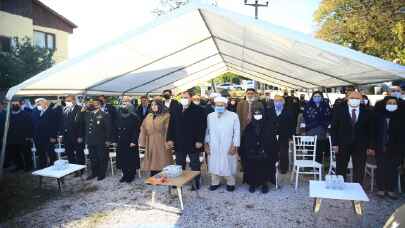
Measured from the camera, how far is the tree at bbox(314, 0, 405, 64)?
1853 cm

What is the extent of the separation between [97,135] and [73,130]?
2.75ft

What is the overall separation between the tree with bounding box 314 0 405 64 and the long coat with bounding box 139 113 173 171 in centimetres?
Answer: 1424

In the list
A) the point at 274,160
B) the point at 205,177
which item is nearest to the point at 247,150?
the point at 274,160

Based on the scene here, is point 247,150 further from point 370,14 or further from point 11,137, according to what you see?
point 370,14

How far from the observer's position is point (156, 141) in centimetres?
656

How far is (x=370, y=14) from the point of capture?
19.6 metres

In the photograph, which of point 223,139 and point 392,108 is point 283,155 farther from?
point 392,108

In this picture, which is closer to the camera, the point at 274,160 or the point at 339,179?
the point at 339,179

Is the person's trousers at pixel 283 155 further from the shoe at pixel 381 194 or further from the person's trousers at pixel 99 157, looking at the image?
the person's trousers at pixel 99 157

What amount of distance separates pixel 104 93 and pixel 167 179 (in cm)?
536

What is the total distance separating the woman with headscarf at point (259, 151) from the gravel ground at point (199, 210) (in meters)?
0.25

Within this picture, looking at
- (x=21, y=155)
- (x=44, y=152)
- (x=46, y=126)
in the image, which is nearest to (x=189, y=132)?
(x=46, y=126)

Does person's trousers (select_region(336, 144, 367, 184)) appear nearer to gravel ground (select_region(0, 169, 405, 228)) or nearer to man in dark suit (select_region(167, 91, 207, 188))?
gravel ground (select_region(0, 169, 405, 228))

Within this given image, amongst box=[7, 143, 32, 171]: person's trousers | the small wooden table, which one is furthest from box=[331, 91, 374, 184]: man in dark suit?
box=[7, 143, 32, 171]: person's trousers
